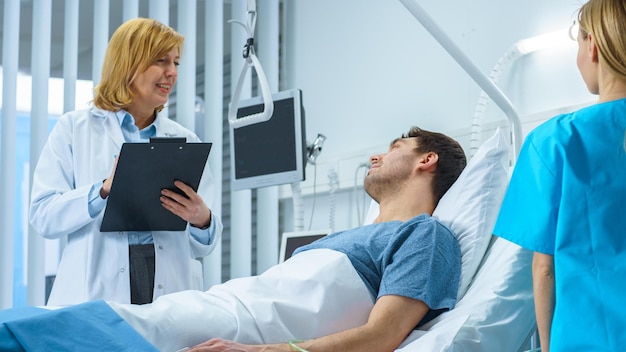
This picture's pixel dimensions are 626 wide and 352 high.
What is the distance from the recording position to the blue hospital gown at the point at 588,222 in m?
1.41

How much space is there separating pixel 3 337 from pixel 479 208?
1.14 meters

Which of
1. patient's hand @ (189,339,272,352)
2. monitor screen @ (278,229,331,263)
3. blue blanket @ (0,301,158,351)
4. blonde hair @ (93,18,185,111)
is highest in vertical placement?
blonde hair @ (93,18,185,111)

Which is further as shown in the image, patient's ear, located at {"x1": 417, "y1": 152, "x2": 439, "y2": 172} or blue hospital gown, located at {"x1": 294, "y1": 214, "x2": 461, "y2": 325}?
patient's ear, located at {"x1": 417, "y1": 152, "x2": 439, "y2": 172}

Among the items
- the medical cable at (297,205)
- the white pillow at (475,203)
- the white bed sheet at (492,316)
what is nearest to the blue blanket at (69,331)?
the white bed sheet at (492,316)

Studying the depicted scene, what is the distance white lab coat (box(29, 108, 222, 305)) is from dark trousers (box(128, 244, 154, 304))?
0.08 ft

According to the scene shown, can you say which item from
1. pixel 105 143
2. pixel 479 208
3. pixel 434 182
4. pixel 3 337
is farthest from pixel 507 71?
pixel 3 337

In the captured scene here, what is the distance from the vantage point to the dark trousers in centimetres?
235

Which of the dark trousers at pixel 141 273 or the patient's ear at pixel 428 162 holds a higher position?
the patient's ear at pixel 428 162

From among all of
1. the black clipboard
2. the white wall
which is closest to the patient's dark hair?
the white wall

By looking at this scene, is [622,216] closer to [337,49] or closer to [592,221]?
[592,221]

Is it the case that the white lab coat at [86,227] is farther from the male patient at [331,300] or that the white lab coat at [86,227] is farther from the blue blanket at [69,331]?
the blue blanket at [69,331]

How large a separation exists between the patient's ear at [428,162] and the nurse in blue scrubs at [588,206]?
0.75m

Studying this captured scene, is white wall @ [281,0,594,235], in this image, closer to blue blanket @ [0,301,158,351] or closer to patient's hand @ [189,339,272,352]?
patient's hand @ [189,339,272,352]

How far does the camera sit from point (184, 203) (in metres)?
2.24
